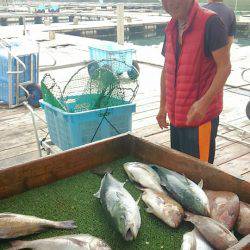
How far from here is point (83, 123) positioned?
12.0 feet

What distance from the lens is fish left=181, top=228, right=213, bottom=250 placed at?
73.5 inches

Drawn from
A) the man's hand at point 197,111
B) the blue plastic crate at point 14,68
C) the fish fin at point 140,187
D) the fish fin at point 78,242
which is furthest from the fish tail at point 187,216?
the blue plastic crate at point 14,68

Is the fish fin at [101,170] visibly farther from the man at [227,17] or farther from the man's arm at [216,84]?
the man at [227,17]

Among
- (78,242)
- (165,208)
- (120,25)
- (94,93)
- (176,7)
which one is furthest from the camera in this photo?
(120,25)

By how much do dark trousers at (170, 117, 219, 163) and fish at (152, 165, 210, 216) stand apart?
0.81 metres

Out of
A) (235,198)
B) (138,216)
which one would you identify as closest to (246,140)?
(235,198)

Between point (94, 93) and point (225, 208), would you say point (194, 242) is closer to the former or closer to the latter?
point (225, 208)

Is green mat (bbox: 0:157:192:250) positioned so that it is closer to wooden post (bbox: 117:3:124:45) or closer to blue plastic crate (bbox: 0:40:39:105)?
blue plastic crate (bbox: 0:40:39:105)

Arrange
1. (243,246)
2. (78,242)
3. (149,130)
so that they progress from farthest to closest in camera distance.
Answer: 1. (149,130)
2. (78,242)
3. (243,246)

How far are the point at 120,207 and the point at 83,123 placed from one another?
5.49 ft

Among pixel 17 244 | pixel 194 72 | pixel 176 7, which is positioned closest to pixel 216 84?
pixel 194 72

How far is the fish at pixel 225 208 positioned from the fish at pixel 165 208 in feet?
0.67

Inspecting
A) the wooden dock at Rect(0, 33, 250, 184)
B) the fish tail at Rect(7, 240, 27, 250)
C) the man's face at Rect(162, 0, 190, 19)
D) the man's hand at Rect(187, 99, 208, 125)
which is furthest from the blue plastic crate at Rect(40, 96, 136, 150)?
the fish tail at Rect(7, 240, 27, 250)

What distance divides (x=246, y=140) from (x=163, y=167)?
3256 millimetres
